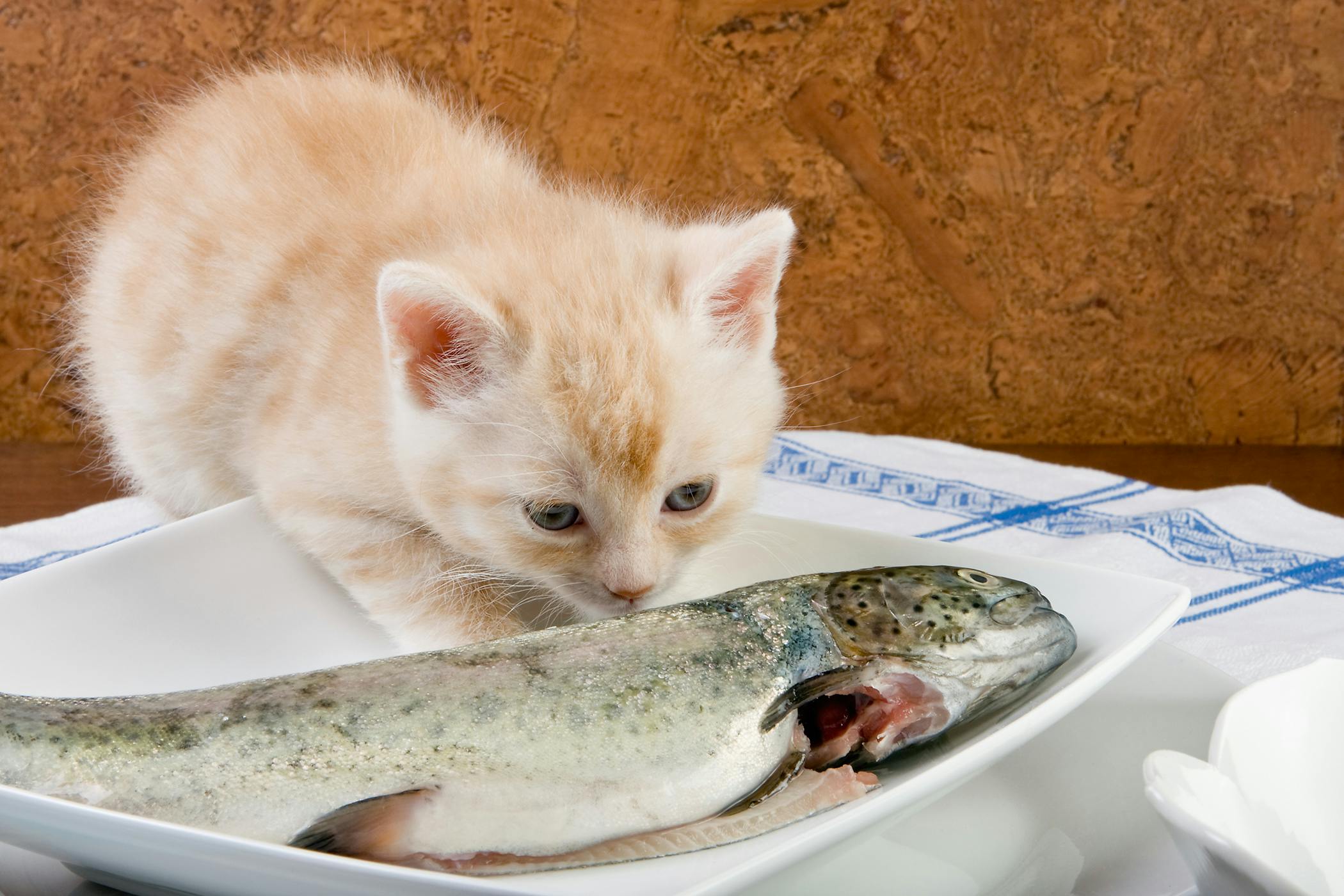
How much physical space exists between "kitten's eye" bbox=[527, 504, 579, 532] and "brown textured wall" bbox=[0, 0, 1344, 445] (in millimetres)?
1577

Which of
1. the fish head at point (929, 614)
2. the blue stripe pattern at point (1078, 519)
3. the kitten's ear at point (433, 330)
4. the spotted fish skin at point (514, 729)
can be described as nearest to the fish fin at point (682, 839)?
the spotted fish skin at point (514, 729)

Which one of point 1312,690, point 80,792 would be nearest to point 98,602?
point 80,792

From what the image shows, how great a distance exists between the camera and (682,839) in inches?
26.3

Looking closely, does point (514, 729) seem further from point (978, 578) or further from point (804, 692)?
point (978, 578)

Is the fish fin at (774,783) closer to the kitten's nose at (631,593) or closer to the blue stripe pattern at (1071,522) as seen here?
the kitten's nose at (631,593)

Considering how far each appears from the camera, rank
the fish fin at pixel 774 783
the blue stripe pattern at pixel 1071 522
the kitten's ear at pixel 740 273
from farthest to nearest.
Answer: the blue stripe pattern at pixel 1071 522
the kitten's ear at pixel 740 273
the fish fin at pixel 774 783

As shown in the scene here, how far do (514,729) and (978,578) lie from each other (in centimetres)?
35

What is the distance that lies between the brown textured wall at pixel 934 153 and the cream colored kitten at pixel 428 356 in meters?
0.87

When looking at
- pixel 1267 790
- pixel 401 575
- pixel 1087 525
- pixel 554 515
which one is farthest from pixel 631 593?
pixel 1087 525

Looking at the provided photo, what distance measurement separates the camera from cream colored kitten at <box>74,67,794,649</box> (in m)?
1.07

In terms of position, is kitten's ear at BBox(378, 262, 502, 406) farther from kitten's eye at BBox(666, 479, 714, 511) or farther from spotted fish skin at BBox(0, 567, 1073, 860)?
spotted fish skin at BBox(0, 567, 1073, 860)

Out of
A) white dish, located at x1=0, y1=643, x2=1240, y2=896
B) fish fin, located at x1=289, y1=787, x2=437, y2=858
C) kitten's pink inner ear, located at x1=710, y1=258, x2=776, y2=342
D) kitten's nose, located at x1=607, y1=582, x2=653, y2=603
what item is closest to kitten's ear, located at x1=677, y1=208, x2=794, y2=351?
Result: kitten's pink inner ear, located at x1=710, y1=258, x2=776, y2=342

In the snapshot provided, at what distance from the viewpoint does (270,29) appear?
2436 mm

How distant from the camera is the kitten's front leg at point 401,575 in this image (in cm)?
115
